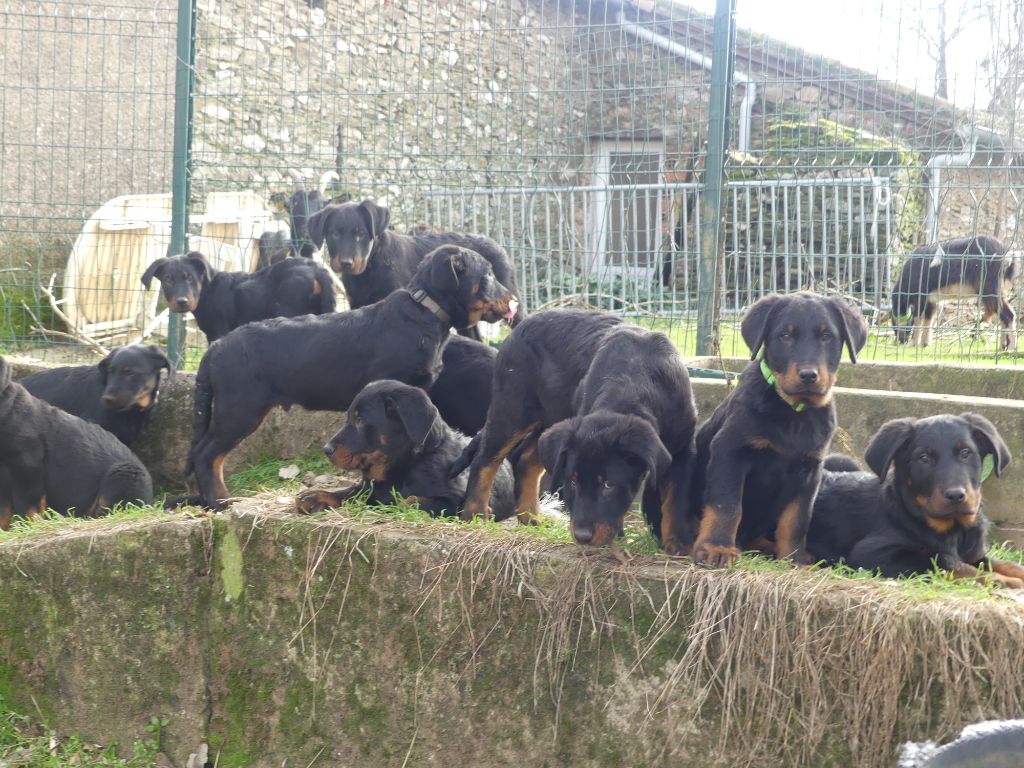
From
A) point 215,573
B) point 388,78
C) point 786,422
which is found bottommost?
point 215,573

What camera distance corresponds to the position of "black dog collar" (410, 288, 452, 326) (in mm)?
6324

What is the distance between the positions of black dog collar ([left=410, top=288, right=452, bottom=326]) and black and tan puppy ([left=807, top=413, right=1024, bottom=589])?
255cm

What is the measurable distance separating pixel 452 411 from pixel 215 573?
1958 millimetres

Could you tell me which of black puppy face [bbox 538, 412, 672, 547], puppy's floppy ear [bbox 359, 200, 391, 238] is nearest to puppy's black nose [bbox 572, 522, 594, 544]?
black puppy face [bbox 538, 412, 672, 547]

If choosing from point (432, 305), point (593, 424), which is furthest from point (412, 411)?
point (593, 424)

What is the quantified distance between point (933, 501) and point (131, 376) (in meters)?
4.88

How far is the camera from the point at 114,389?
23.3ft

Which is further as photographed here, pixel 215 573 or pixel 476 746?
pixel 215 573

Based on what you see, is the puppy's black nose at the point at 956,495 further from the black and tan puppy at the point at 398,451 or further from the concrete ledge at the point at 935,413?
the black and tan puppy at the point at 398,451

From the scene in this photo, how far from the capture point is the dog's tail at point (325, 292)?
7660mm

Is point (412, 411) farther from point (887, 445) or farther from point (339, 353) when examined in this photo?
point (887, 445)

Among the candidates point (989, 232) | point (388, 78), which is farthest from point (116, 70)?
point (989, 232)

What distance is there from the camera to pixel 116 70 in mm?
9672

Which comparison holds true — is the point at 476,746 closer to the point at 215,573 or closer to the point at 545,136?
the point at 215,573
